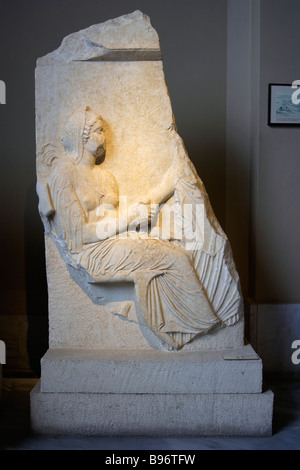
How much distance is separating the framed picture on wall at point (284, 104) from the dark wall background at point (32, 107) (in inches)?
20.2

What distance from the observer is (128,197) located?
2.85m

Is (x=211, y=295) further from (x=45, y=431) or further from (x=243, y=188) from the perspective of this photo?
(x=243, y=188)

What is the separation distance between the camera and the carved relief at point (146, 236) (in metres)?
2.70

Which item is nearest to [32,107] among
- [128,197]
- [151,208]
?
[128,197]

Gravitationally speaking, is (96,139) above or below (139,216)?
above

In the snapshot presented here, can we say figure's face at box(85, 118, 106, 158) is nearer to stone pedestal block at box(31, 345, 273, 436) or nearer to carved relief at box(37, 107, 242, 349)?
carved relief at box(37, 107, 242, 349)

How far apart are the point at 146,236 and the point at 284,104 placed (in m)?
1.56

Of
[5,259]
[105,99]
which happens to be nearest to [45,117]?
[105,99]

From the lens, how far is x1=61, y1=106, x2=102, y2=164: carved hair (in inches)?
108

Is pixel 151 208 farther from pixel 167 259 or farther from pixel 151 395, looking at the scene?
pixel 151 395

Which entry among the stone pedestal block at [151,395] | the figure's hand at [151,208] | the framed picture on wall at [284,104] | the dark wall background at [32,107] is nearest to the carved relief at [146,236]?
the figure's hand at [151,208]

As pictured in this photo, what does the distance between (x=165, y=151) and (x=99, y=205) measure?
46cm

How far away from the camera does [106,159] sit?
113 inches

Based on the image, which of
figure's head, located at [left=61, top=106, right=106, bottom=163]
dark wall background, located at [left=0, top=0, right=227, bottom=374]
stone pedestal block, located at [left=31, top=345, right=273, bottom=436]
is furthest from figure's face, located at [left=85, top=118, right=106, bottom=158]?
dark wall background, located at [left=0, top=0, right=227, bottom=374]
